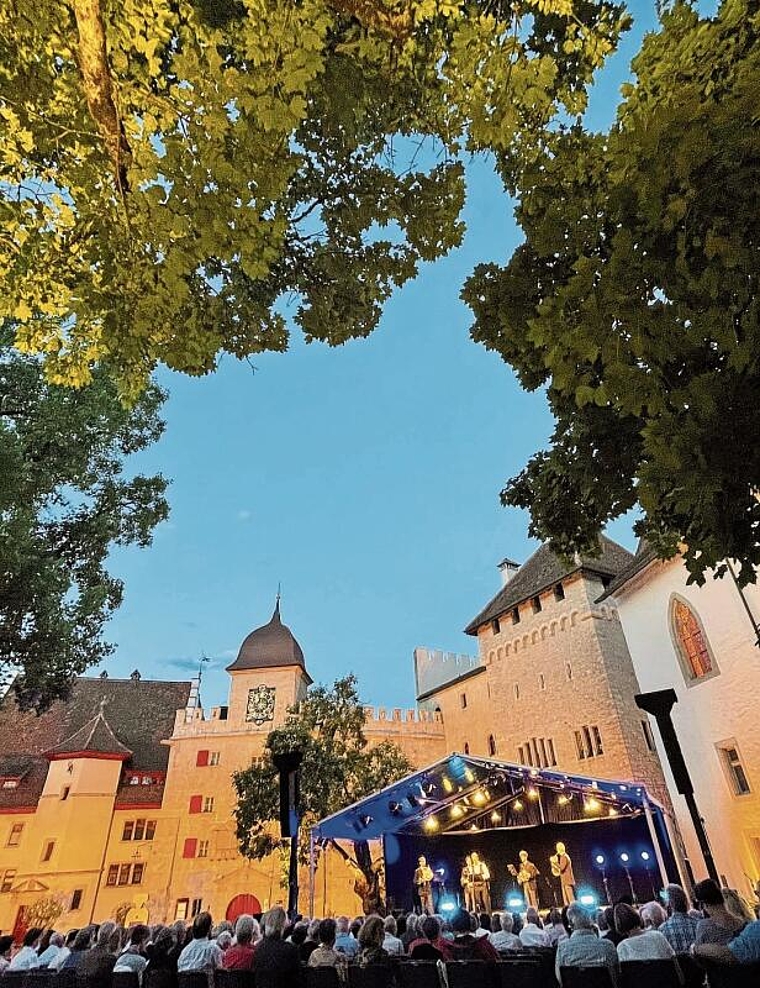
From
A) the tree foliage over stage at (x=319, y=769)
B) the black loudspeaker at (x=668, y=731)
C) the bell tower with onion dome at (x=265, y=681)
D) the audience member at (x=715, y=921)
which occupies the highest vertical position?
the bell tower with onion dome at (x=265, y=681)

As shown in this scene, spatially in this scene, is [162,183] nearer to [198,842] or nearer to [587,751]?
[587,751]

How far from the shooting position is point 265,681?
31.1 meters

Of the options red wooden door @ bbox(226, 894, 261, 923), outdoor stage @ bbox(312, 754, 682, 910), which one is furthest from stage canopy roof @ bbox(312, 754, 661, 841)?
red wooden door @ bbox(226, 894, 261, 923)

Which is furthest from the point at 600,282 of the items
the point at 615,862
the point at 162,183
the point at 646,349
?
the point at 615,862

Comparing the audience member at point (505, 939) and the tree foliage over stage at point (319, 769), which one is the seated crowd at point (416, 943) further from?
the tree foliage over stage at point (319, 769)

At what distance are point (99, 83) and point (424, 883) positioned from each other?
66.3 feet

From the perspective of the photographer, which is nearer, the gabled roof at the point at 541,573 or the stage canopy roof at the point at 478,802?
the stage canopy roof at the point at 478,802

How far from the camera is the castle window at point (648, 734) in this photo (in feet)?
64.1

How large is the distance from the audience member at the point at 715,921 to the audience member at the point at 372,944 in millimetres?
2929

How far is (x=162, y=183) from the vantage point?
144 inches

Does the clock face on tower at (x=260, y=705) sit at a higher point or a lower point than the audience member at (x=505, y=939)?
higher

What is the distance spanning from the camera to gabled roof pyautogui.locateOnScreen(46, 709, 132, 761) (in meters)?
26.0

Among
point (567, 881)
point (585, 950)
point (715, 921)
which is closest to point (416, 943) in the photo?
point (585, 950)

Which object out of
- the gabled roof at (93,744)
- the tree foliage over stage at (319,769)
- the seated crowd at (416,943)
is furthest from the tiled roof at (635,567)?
the gabled roof at (93,744)
